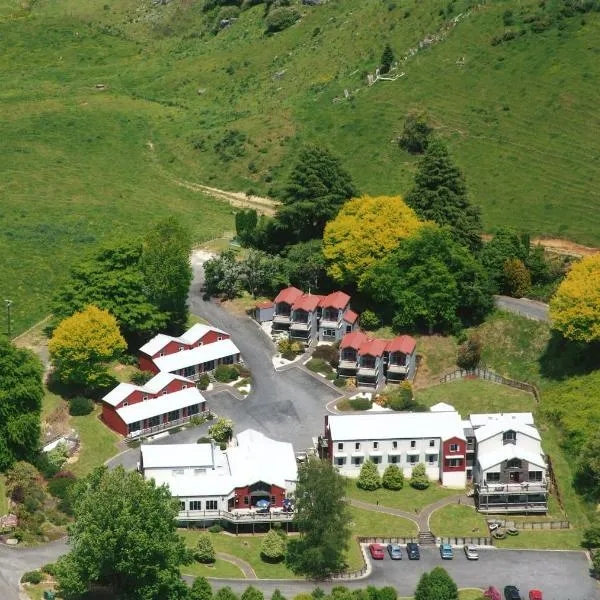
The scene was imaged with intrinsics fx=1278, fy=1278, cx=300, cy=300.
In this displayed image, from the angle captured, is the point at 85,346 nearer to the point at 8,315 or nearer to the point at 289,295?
the point at 8,315

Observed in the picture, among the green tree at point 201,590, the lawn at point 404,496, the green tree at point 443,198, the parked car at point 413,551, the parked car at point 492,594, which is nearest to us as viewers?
the green tree at point 201,590

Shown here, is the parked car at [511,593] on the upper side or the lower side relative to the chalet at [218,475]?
lower

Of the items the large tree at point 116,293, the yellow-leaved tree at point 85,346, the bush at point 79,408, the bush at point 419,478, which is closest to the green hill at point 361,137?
the large tree at point 116,293

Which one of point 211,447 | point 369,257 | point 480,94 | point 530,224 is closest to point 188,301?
point 369,257

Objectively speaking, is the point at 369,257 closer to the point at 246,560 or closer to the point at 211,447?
the point at 211,447

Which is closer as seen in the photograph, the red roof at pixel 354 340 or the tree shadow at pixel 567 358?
the tree shadow at pixel 567 358

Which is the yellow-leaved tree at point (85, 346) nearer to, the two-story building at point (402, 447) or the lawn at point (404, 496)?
the two-story building at point (402, 447)

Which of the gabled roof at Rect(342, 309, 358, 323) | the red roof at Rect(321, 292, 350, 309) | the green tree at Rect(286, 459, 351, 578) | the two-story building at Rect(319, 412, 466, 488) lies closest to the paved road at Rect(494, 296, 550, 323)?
the gabled roof at Rect(342, 309, 358, 323)
